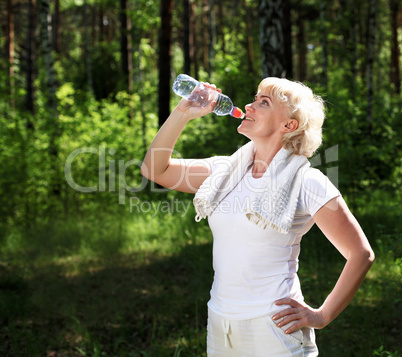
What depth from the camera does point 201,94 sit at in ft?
9.48

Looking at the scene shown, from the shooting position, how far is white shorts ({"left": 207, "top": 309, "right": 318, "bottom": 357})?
6.75ft

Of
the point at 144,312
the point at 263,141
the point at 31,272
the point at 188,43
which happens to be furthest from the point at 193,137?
the point at 188,43

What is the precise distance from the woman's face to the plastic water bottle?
0.19 m

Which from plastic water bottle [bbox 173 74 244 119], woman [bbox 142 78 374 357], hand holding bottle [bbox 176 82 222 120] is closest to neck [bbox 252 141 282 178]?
woman [bbox 142 78 374 357]

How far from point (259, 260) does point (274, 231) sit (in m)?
0.14

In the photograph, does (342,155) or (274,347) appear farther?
(342,155)

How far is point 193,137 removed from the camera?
32.1ft

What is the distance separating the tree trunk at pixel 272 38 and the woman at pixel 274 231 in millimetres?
4684

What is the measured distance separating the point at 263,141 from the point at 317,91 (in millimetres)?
5192

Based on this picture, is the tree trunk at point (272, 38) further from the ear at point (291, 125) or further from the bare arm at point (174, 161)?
the ear at point (291, 125)

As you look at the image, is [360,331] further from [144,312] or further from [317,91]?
[317,91]

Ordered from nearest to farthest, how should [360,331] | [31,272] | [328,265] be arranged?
1. [360,331]
2. [328,265]
3. [31,272]

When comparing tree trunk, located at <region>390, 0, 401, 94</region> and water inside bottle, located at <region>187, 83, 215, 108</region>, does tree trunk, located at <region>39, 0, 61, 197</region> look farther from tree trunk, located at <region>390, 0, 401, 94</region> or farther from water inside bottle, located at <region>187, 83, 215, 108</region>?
tree trunk, located at <region>390, 0, 401, 94</region>

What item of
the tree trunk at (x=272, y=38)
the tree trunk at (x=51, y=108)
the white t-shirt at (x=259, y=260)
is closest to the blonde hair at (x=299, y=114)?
the white t-shirt at (x=259, y=260)
